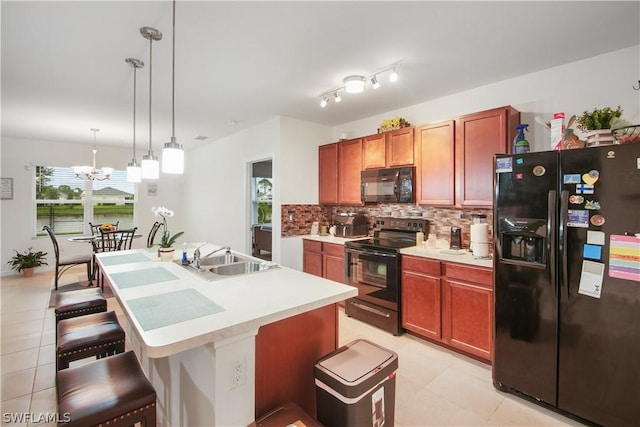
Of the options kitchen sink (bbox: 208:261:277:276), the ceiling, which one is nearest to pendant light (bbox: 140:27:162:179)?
the ceiling

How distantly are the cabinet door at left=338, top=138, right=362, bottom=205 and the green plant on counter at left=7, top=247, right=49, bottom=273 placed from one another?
5.65m

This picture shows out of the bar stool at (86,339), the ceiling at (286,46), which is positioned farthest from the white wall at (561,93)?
the bar stool at (86,339)

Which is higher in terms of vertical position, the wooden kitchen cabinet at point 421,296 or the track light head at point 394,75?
the track light head at point 394,75

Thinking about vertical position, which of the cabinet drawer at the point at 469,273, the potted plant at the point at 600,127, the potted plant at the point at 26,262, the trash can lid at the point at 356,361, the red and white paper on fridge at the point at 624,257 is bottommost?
the potted plant at the point at 26,262

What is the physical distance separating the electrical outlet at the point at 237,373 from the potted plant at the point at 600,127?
240 cm

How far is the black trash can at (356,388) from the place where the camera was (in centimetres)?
138

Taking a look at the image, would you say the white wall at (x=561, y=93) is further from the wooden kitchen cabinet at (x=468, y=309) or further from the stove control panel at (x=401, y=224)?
the wooden kitchen cabinet at (x=468, y=309)

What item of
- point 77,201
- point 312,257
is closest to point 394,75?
point 312,257

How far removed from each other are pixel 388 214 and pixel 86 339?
3190 mm

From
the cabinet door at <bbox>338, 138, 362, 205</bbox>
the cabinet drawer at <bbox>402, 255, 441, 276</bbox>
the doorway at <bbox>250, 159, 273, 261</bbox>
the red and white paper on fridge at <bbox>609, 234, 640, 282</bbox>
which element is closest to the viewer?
the red and white paper on fridge at <bbox>609, 234, 640, 282</bbox>

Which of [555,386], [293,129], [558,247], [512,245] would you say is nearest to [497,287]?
[512,245]

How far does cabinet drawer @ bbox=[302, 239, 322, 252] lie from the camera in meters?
4.02

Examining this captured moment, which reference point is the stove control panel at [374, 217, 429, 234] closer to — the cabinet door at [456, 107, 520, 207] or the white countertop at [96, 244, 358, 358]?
the cabinet door at [456, 107, 520, 207]

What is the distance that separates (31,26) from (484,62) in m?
3.38
